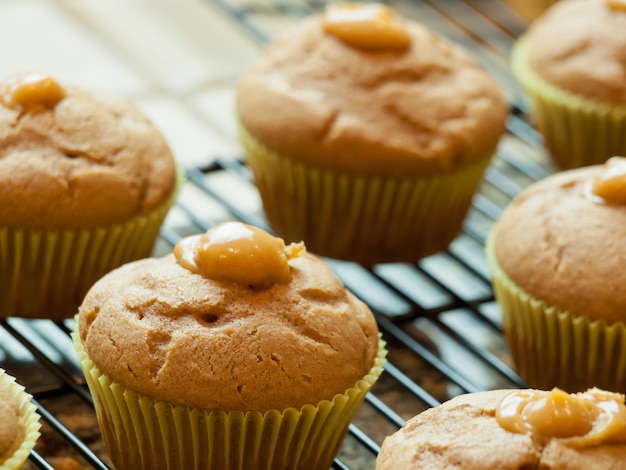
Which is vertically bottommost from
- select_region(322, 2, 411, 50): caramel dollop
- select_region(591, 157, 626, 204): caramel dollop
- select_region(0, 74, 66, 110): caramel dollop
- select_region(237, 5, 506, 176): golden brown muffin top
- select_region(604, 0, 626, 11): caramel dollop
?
select_region(0, 74, 66, 110): caramel dollop

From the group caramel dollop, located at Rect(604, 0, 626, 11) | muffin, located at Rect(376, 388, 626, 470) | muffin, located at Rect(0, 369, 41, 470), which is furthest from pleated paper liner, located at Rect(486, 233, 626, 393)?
muffin, located at Rect(0, 369, 41, 470)

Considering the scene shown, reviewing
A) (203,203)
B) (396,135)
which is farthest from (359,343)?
(203,203)

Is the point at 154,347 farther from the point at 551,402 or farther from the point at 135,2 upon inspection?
the point at 135,2

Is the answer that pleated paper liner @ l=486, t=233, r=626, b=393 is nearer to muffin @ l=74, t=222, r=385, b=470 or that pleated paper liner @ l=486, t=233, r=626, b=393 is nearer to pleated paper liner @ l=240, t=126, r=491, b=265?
pleated paper liner @ l=240, t=126, r=491, b=265

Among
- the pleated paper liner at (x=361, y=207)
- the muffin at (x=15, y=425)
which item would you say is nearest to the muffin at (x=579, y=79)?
the pleated paper liner at (x=361, y=207)

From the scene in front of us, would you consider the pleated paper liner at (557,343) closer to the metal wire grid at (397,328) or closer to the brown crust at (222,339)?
the metal wire grid at (397,328)

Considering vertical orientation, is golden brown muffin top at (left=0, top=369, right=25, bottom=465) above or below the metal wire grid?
above

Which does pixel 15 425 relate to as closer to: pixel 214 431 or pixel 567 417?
pixel 214 431

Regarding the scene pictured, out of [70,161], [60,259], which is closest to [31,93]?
[70,161]
